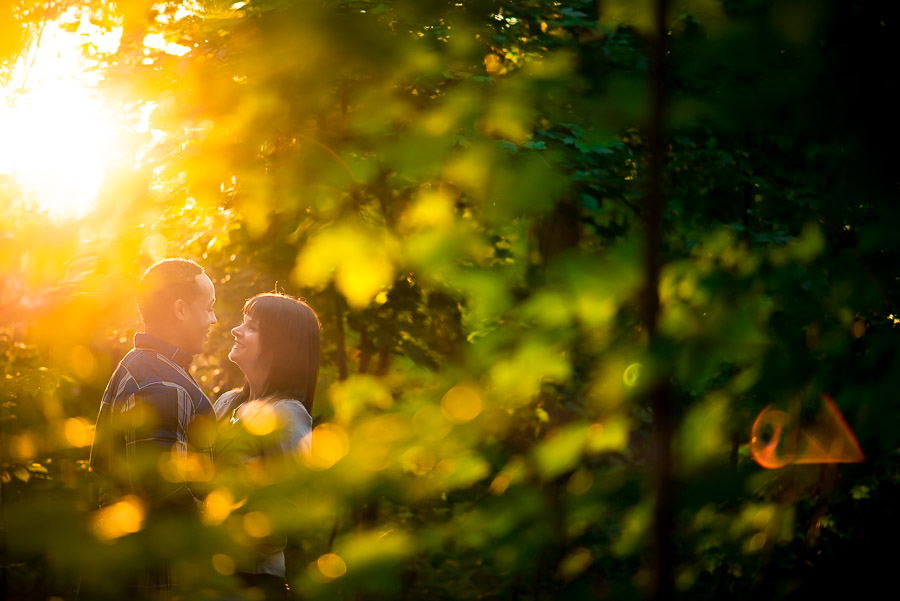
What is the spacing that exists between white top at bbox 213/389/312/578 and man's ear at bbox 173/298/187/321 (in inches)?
17.8

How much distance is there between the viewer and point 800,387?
3.85 ft

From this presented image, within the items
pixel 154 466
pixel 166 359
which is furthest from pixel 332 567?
pixel 166 359

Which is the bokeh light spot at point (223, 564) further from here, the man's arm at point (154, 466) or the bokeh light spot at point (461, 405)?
the bokeh light spot at point (461, 405)

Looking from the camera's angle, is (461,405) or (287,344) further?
(287,344)

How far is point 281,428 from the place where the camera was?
1.06m

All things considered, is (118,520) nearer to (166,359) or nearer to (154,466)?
(154,466)

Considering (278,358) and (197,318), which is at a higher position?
(278,358)

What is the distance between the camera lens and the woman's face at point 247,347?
3.09m

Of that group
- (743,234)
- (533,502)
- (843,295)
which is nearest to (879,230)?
(843,295)

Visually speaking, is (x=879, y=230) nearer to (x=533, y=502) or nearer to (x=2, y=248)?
(x=533, y=502)

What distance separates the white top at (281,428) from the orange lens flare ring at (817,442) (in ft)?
2.37

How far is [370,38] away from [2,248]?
788 millimetres

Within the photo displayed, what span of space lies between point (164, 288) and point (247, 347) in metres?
0.51

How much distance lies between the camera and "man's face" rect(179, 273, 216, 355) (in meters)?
3.33
